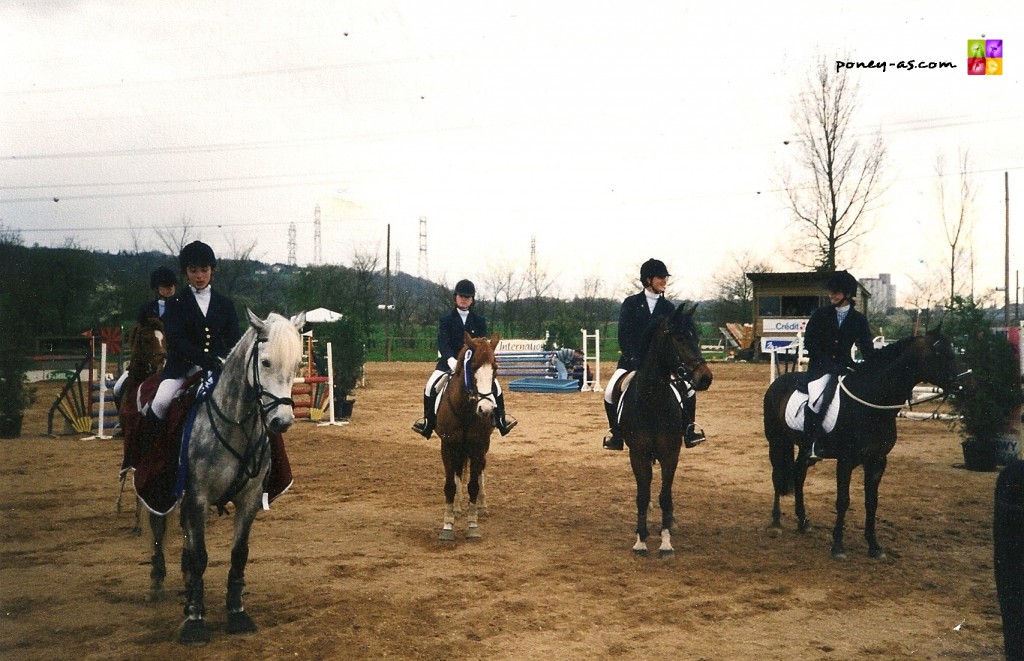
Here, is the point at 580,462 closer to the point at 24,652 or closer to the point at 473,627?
the point at 473,627

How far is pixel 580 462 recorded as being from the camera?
37.2 feet

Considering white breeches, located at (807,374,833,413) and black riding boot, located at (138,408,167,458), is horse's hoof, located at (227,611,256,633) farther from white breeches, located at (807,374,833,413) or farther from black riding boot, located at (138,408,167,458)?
white breeches, located at (807,374,833,413)

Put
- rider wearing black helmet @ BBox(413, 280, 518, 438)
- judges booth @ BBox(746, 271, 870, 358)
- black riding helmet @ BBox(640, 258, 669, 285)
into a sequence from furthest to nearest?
1. judges booth @ BBox(746, 271, 870, 358)
2. rider wearing black helmet @ BBox(413, 280, 518, 438)
3. black riding helmet @ BBox(640, 258, 669, 285)

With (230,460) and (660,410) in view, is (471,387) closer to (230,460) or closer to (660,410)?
(660,410)

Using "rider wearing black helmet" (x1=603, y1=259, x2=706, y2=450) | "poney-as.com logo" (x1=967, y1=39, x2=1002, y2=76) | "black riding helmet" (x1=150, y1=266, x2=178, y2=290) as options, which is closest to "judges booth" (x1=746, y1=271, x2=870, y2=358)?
"rider wearing black helmet" (x1=603, y1=259, x2=706, y2=450)

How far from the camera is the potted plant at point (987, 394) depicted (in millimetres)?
10023

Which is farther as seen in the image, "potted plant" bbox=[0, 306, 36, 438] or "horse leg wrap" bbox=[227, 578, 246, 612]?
"potted plant" bbox=[0, 306, 36, 438]

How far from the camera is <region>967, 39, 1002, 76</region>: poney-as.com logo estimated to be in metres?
5.77

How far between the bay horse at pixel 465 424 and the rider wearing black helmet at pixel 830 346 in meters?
3.16

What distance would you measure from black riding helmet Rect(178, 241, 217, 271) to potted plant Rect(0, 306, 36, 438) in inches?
421

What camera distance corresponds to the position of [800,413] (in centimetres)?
699

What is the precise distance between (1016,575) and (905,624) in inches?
124

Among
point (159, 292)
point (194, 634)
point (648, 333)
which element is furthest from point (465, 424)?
point (159, 292)

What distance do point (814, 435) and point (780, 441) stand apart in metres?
0.75
